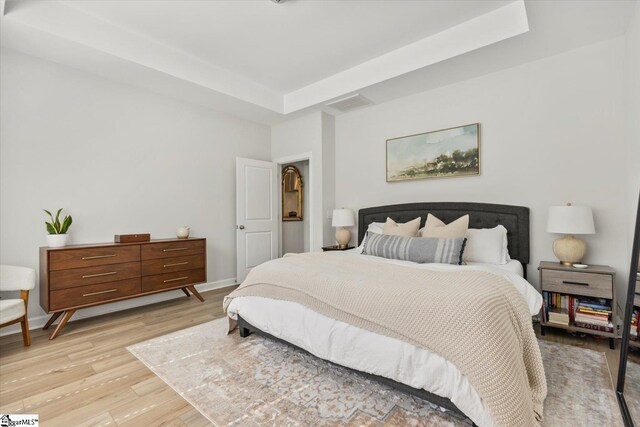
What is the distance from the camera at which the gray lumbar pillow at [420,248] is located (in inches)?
110

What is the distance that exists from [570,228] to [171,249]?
13.2ft

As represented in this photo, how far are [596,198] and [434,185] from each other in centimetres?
153

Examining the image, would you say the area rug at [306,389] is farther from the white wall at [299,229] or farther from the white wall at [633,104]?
the white wall at [299,229]

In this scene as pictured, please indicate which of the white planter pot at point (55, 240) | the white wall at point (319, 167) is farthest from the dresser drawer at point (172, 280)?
the white wall at point (319, 167)

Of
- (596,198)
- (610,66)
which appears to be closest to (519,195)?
(596,198)

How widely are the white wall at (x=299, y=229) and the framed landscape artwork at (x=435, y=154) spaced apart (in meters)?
2.31

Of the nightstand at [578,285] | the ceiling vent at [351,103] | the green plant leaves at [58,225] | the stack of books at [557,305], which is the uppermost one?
the ceiling vent at [351,103]

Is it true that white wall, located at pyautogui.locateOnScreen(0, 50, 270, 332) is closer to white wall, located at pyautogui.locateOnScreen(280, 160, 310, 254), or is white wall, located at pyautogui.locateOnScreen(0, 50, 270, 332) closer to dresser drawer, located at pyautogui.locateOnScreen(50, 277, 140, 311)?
dresser drawer, located at pyautogui.locateOnScreen(50, 277, 140, 311)

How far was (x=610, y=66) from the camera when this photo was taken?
2.87 m

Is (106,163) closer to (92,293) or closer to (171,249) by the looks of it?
(171,249)

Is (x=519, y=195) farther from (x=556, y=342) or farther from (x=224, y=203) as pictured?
(x=224, y=203)

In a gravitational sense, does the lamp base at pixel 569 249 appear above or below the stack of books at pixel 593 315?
above

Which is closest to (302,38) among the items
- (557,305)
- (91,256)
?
(91,256)

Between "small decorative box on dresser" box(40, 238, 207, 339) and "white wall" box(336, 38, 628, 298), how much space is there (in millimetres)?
2901
